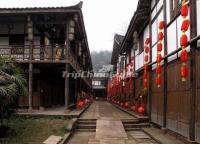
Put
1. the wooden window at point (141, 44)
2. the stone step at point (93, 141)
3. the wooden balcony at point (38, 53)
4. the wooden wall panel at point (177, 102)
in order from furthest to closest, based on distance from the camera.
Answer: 1. the wooden window at point (141, 44)
2. the wooden balcony at point (38, 53)
3. the stone step at point (93, 141)
4. the wooden wall panel at point (177, 102)

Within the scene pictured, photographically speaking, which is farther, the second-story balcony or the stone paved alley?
the second-story balcony

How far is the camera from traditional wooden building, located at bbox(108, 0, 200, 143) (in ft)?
39.4

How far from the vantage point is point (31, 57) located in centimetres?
2166

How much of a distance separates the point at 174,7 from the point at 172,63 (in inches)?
86.7

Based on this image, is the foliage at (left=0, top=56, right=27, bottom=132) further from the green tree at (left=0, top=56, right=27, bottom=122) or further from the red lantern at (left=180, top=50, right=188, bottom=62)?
the red lantern at (left=180, top=50, right=188, bottom=62)

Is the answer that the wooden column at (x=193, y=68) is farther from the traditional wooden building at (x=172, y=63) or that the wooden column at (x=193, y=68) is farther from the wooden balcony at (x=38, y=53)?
the wooden balcony at (x=38, y=53)

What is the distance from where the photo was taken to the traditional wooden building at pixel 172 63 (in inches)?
473

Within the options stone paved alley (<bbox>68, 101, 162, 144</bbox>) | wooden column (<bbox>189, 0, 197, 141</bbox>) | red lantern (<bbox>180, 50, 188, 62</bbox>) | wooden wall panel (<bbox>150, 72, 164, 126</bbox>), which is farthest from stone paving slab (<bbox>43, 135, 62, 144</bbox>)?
red lantern (<bbox>180, 50, 188, 62</bbox>)

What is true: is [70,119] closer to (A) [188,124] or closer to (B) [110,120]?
(B) [110,120]

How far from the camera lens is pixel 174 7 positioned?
49.5 feet

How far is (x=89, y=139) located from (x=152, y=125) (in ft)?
15.3

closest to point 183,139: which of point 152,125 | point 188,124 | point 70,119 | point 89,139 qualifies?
point 188,124

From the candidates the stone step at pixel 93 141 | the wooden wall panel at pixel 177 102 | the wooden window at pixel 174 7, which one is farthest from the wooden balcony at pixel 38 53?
the wooden window at pixel 174 7

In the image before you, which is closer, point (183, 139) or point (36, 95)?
point (183, 139)
